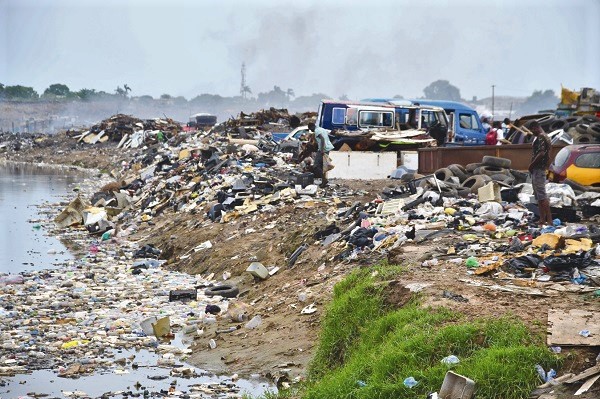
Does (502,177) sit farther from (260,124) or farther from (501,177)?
(260,124)

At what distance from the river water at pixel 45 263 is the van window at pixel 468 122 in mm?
12193

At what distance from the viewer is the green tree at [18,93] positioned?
355 ft

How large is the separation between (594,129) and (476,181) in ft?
24.8

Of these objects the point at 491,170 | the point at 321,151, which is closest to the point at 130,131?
the point at 321,151

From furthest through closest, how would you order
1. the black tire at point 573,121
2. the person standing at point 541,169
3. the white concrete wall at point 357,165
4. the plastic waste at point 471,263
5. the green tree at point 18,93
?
the green tree at point 18,93 → the black tire at point 573,121 → the white concrete wall at point 357,165 → the person standing at point 541,169 → the plastic waste at point 471,263

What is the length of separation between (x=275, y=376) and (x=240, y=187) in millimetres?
9939

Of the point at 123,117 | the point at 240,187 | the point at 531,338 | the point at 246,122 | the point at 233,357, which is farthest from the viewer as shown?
the point at 123,117

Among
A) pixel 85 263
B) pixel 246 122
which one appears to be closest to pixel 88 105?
pixel 246 122

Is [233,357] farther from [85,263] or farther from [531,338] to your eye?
[85,263]

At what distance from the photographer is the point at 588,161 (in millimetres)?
15383

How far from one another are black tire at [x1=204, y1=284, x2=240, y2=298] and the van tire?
11.7 m

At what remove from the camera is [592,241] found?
396 inches

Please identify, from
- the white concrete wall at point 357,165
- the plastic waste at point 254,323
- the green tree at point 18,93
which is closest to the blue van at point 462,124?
the white concrete wall at point 357,165

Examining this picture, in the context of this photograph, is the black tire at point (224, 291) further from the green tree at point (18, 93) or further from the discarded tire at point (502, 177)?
the green tree at point (18, 93)
